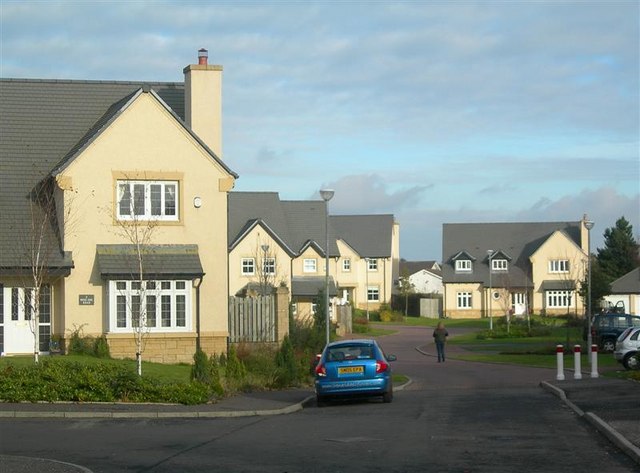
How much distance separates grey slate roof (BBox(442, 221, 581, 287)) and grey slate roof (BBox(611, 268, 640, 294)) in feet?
47.3

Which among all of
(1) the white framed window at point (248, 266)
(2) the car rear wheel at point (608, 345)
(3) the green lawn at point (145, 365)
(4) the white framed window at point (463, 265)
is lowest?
(2) the car rear wheel at point (608, 345)

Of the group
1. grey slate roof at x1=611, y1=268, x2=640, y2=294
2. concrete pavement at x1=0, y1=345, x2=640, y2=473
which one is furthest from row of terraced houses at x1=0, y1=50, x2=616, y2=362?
grey slate roof at x1=611, y1=268, x2=640, y2=294

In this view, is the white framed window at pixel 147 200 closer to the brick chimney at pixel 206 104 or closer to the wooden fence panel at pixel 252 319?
the brick chimney at pixel 206 104

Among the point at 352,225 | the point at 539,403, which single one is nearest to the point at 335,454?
the point at 539,403

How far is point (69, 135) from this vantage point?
1384 inches

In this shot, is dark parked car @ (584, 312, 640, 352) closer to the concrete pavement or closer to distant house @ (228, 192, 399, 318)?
distant house @ (228, 192, 399, 318)

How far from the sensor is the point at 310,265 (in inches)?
3105

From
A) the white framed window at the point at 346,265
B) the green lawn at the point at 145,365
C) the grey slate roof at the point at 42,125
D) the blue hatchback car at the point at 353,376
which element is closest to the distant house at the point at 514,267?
the white framed window at the point at 346,265

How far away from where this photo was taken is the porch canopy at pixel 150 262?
31609 millimetres

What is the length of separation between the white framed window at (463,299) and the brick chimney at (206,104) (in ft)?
209

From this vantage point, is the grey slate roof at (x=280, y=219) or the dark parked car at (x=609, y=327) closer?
the dark parked car at (x=609, y=327)

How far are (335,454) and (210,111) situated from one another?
2262cm

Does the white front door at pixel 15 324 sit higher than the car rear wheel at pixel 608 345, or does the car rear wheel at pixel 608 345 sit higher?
the white front door at pixel 15 324

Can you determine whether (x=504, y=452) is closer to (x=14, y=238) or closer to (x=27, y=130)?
(x=14, y=238)
